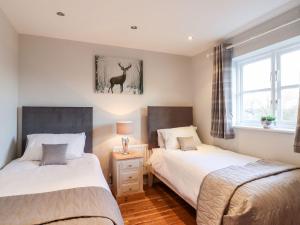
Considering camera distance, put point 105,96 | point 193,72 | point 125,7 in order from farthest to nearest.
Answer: point 193,72, point 105,96, point 125,7

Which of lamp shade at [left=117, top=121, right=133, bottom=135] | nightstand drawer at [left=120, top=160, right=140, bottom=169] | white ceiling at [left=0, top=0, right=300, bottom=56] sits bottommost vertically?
nightstand drawer at [left=120, top=160, right=140, bottom=169]

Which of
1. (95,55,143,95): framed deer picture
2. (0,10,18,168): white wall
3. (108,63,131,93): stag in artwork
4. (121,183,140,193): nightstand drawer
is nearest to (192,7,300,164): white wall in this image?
(95,55,143,95): framed deer picture

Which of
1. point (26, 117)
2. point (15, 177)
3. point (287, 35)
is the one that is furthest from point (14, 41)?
point (287, 35)

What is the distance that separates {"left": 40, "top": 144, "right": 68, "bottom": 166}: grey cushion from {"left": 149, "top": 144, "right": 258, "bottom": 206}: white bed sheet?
4.37 feet

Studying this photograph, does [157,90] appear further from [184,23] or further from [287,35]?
[287,35]

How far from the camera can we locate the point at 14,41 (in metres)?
2.61

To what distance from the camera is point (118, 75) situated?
3.28 metres

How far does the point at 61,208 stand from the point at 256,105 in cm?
277

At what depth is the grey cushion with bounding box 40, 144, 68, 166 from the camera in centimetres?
225


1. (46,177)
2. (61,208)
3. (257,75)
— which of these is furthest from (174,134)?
(61,208)

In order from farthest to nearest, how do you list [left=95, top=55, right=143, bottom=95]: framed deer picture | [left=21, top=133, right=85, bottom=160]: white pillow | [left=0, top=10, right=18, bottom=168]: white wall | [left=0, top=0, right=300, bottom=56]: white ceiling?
1. [left=95, top=55, right=143, bottom=95]: framed deer picture
2. [left=21, top=133, right=85, bottom=160]: white pillow
3. [left=0, top=10, right=18, bottom=168]: white wall
4. [left=0, top=0, right=300, bottom=56]: white ceiling

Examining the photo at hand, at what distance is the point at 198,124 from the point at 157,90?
3.35ft

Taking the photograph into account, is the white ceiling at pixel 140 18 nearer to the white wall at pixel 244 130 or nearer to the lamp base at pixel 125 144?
the white wall at pixel 244 130

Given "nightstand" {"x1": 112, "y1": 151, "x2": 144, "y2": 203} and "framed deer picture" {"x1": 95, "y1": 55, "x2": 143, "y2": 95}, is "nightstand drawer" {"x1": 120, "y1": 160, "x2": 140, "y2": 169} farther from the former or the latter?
"framed deer picture" {"x1": 95, "y1": 55, "x2": 143, "y2": 95}
